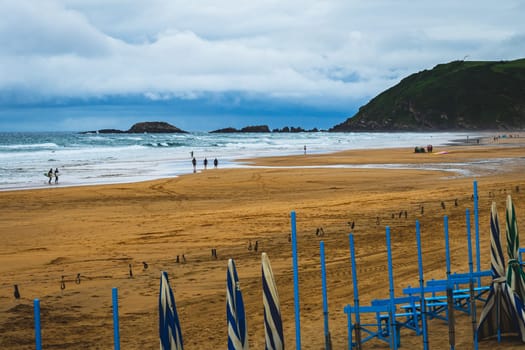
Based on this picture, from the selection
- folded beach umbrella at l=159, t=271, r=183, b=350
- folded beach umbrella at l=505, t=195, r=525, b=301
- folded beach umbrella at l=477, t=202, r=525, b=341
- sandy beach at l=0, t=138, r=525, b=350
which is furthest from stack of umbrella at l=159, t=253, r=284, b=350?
folded beach umbrella at l=505, t=195, r=525, b=301

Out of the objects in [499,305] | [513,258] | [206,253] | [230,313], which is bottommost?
[206,253]

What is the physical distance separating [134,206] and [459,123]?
177623 millimetres

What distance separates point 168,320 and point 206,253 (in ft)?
28.8

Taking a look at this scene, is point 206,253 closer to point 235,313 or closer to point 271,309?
point 271,309

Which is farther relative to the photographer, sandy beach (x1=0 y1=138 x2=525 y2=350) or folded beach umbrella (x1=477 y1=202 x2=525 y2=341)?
sandy beach (x1=0 y1=138 x2=525 y2=350)

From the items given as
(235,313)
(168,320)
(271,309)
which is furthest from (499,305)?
(168,320)

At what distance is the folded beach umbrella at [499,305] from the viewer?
8.59 metres

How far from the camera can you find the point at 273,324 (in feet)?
20.7

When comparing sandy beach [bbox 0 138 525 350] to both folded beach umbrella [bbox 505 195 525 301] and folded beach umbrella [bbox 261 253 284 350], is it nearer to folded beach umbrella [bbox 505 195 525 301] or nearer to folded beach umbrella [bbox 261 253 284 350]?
folded beach umbrella [bbox 505 195 525 301]

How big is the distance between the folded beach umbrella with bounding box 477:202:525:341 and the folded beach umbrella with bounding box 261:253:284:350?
378cm

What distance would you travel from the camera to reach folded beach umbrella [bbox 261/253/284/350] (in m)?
6.22

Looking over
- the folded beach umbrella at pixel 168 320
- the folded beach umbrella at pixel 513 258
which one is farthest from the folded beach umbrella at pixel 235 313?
the folded beach umbrella at pixel 513 258

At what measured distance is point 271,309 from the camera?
6270 millimetres

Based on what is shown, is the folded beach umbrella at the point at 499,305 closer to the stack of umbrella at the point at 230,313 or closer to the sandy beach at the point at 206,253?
the sandy beach at the point at 206,253
